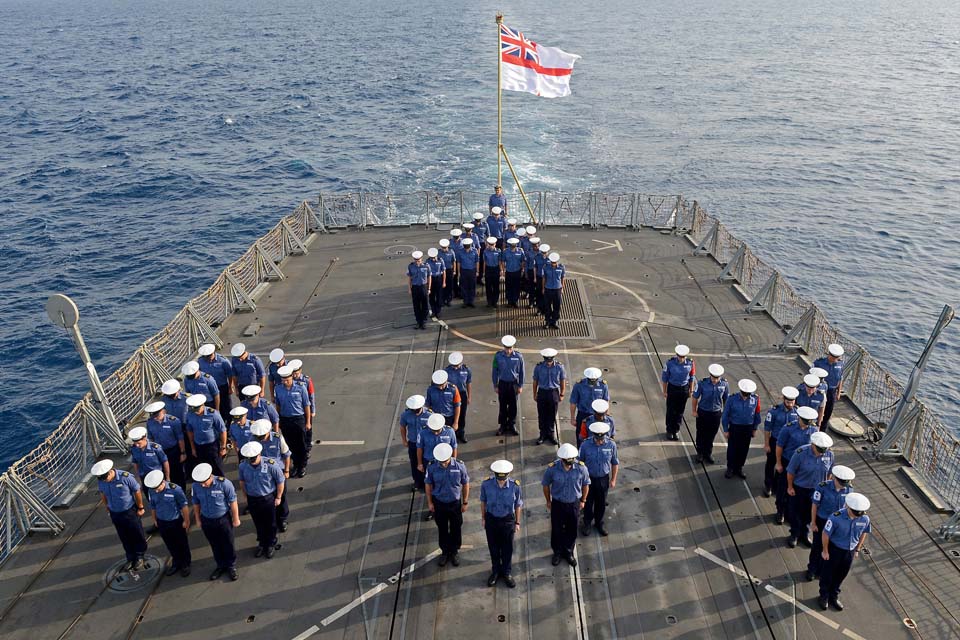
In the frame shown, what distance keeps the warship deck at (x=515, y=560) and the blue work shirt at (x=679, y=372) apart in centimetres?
143

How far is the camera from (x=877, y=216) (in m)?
43.5

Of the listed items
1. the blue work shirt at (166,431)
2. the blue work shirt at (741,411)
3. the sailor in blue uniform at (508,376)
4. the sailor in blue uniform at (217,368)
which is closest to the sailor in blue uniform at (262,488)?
the blue work shirt at (166,431)

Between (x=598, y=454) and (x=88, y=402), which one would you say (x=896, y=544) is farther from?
(x=88, y=402)

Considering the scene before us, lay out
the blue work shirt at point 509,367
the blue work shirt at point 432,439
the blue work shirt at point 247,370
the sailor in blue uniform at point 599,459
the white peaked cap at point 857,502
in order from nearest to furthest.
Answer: the white peaked cap at point 857,502
the sailor in blue uniform at point 599,459
the blue work shirt at point 432,439
the blue work shirt at point 509,367
the blue work shirt at point 247,370

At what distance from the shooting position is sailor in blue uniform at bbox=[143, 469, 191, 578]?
10246 millimetres

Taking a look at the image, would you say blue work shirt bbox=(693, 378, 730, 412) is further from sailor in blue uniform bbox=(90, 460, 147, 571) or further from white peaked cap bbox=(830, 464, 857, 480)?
sailor in blue uniform bbox=(90, 460, 147, 571)

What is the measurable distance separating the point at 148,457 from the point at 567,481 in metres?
6.78

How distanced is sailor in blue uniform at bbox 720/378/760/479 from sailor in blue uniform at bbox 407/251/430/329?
8179 millimetres

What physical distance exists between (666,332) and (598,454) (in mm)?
8238

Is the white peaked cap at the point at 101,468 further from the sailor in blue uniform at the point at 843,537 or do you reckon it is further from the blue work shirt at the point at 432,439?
the sailor in blue uniform at the point at 843,537

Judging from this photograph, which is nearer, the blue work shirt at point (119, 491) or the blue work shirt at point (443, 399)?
the blue work shirt at point (119, 491)

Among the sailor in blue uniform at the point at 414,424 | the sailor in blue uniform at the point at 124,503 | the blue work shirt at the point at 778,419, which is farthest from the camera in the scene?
the sailor in blue uniform at the point at 414,424

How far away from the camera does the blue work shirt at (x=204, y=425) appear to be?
1210 centimetres

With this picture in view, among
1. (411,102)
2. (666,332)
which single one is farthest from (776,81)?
(666,332)
